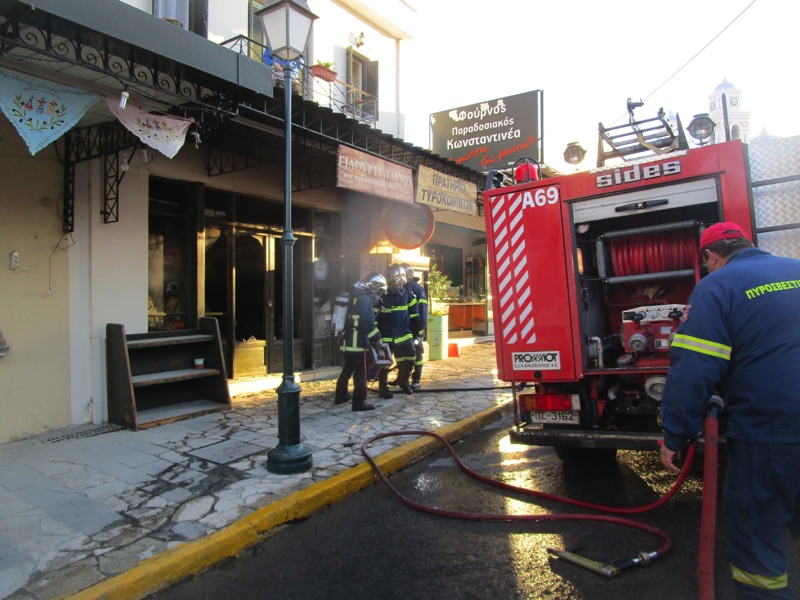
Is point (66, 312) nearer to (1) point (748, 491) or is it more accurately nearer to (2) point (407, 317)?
(2) point (407, 317)

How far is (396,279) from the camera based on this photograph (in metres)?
7.45

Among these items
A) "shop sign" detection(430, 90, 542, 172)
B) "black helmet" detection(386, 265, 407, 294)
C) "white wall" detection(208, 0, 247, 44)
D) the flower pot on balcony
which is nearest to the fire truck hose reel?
"black helmet" detection(386, 265, 407, 294)

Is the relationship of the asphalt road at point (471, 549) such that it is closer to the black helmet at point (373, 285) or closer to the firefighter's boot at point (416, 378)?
the black helmet at point (373, 285)

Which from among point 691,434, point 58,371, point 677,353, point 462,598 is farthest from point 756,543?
point 58,371

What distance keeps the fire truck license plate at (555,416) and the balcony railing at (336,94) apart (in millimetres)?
6061

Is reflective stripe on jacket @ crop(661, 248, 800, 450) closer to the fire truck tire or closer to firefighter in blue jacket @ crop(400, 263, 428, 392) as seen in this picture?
the fire truck tire

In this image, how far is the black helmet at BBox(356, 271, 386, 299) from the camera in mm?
6941

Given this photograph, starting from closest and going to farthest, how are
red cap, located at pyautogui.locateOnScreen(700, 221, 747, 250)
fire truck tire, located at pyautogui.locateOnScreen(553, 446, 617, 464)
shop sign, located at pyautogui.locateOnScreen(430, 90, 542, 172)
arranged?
red cap, located at pyautogui.locateOnScreen(700, 221, 747, 250)
fire truck tire, located at pyautogui.locateOnScreen(553, 446, 617, 464)
shop sign, located at pyautogui.locateOnScreen(430, 90, 542, 172)

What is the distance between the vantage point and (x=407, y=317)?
303 inches

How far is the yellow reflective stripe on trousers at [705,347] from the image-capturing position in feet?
7.18

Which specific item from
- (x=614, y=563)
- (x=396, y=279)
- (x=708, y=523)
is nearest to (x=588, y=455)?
(x=614, y=563)

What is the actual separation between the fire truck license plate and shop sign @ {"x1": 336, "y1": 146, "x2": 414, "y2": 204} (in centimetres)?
445

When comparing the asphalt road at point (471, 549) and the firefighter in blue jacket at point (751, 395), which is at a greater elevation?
the firefighter in blue jacket at point (751, 395)

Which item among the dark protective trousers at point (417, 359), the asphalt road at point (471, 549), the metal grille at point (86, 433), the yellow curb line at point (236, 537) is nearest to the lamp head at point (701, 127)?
the asphalt road at point (471, 549)
